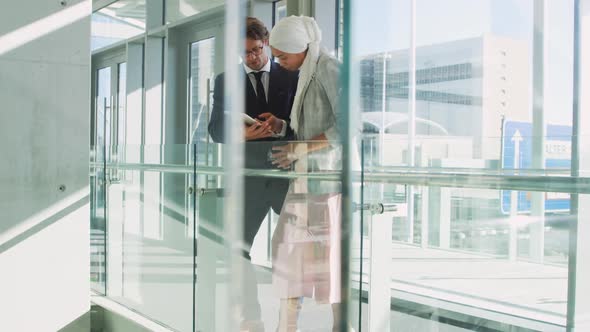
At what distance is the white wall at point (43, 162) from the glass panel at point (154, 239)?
227 millimetres

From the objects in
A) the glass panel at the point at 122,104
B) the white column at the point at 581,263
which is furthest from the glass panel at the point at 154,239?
the glass panel at the point at 122,104

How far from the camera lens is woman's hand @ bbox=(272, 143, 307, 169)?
1815 mm

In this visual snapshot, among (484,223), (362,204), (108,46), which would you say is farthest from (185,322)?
(108,46)

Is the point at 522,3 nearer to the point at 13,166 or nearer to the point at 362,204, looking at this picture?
the point at 362,204

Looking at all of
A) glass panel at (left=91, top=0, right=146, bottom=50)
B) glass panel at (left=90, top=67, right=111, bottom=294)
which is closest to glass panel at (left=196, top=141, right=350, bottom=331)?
glass panel at (left=90, top=67, right=111, bottom=294)

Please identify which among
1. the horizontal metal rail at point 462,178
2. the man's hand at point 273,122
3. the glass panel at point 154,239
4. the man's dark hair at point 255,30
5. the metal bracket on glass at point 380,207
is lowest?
the glass panel at point 154,239

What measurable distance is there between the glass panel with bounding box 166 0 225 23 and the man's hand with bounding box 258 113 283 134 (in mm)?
3725

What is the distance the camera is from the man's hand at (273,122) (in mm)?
2254

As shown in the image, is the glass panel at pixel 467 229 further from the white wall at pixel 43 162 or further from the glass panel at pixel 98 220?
the glass panel at pixel 98 220

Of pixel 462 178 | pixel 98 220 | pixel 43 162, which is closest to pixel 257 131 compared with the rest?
pixel 462 178

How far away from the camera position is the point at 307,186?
5.86 feet

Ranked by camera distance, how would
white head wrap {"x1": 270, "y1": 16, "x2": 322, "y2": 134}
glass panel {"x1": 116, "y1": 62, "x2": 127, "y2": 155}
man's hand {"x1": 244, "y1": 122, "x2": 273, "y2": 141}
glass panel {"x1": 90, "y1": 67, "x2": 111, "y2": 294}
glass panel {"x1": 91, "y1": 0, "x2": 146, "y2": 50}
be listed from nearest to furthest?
white head wrap {"x1": 270, "y1": 16, "x2": 322, "y2": 134} < man's hand {"x1": 244, "y1": 122, "x2": 273, "y2": 141} < glass panel {"x1": 90, "y1": 67, "x2": 111, "y2": 294} < glass panel {"x1": 91, "y1": 0, "x2": 146, "y2": 50} < glass panel {"x1": 116, "y1": 62, "x2": 127, "y2": 155}

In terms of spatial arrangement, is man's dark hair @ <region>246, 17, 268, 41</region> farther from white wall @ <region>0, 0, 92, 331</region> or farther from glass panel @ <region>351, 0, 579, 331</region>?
white wall @ <region>0, 0, 92, 331</region>

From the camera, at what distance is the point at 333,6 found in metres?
4.53
